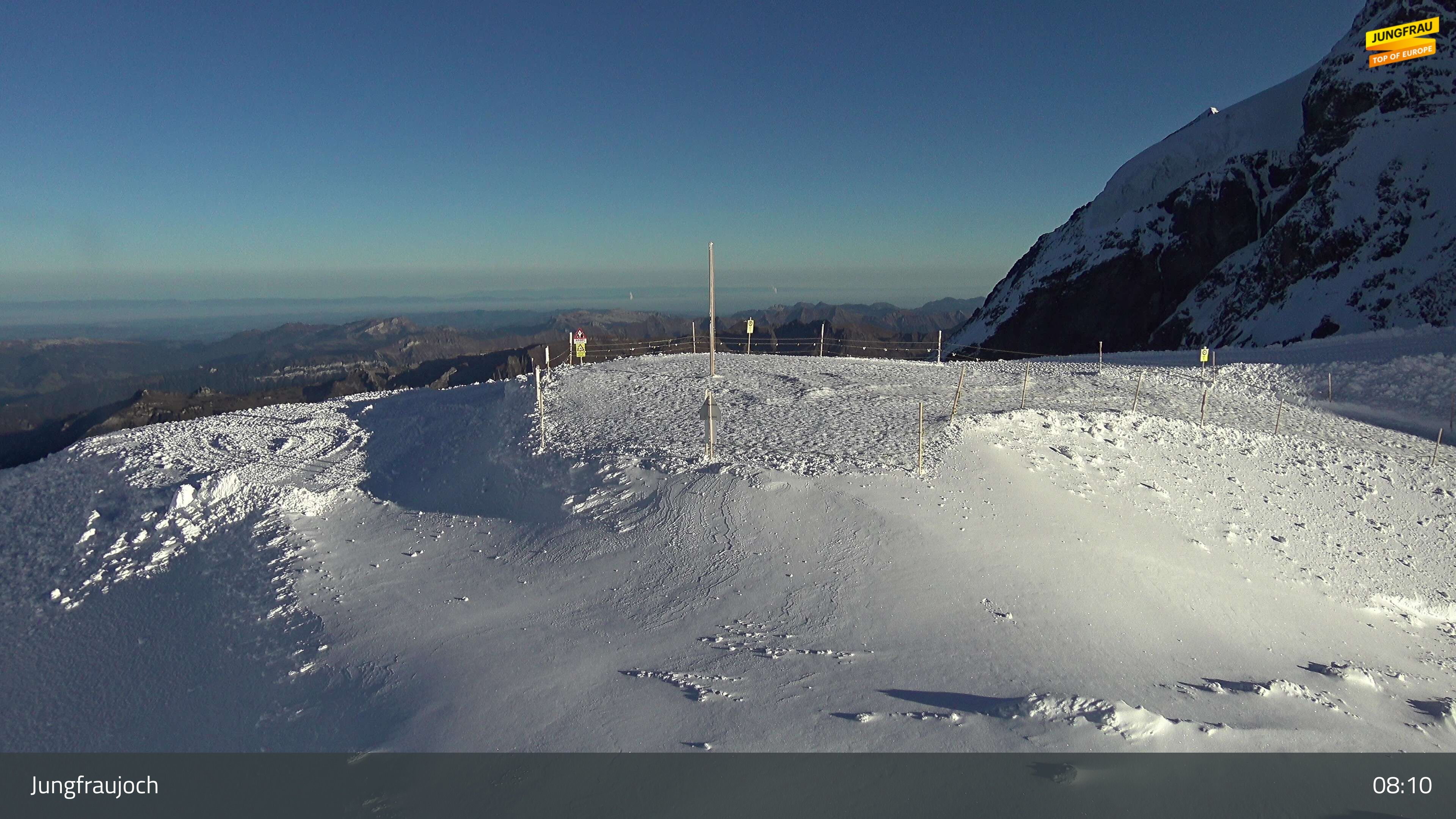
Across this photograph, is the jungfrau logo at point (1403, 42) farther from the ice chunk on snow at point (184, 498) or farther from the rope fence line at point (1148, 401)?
the ice chunk on snow at point (184, 498)

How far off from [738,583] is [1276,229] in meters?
69.2

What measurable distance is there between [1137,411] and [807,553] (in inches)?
547

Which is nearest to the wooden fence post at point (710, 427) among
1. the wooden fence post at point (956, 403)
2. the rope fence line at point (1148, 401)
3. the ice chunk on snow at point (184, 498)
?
the rope fence line at point (1148, 401)

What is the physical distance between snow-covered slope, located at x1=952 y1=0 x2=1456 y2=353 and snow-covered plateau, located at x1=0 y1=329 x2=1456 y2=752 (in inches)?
1556

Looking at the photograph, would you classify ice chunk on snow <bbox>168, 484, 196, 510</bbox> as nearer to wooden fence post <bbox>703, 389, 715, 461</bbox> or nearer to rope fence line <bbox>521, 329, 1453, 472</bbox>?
rope fence line <bbox>521, 329, 1453, 472</bbox>

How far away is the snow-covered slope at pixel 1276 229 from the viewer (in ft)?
158

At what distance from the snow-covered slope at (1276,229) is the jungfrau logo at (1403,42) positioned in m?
0.71

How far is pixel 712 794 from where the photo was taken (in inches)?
247

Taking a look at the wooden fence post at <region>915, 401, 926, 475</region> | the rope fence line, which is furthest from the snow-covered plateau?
the rope fence line

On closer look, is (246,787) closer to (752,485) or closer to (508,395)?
(752,485)

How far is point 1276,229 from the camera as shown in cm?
5850

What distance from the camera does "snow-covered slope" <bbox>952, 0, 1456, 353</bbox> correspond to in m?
48.2

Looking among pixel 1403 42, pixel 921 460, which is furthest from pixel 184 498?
pixel 1403 42

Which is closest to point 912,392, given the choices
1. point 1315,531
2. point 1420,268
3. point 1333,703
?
point 1315,531
